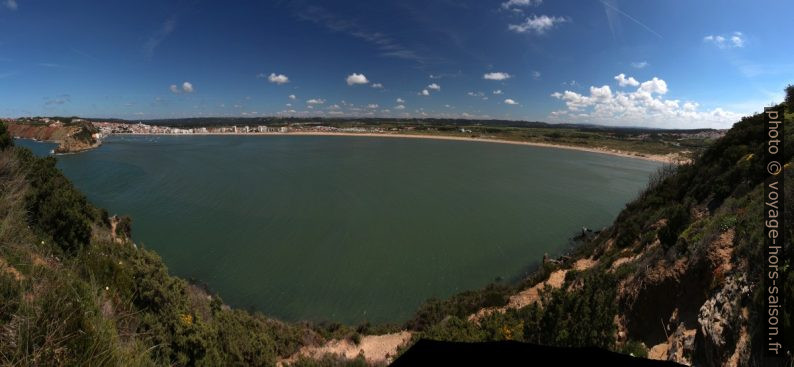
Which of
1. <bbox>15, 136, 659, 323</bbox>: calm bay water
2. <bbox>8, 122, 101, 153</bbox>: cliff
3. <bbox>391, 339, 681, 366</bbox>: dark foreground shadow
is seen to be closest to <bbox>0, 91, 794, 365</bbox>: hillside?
→ <bbox>391, 339, 681, 366</bbox>: dark foreground shadow

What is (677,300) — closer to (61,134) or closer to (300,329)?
(300,329)

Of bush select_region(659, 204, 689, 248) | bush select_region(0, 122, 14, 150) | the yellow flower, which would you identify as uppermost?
bush select_region(0, 122, 14, 150)

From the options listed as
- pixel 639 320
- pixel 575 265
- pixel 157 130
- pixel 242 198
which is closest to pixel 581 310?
pixel 639 320

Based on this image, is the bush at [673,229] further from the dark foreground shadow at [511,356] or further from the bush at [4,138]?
the bush at [4,138]

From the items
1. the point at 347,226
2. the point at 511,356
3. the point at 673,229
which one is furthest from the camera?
the point at 347,226

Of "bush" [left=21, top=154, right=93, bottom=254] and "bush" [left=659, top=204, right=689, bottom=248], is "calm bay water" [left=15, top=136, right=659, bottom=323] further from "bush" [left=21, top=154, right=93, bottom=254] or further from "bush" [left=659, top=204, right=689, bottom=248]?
"bush" [left=659, top=204, right=689, bottom=248]

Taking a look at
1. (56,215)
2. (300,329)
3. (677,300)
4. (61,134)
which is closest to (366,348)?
(300,329)
